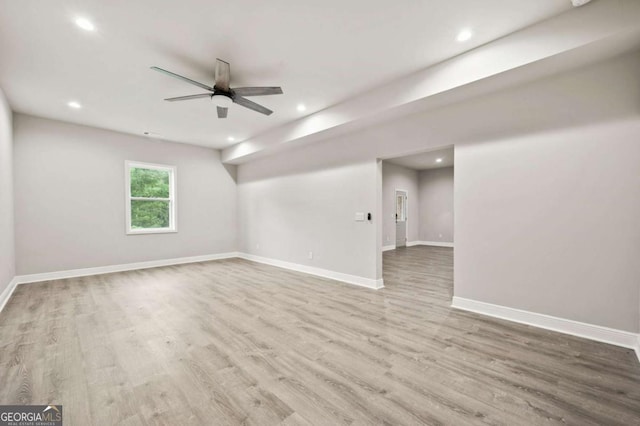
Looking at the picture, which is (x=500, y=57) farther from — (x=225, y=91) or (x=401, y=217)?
(x=401, y=217)

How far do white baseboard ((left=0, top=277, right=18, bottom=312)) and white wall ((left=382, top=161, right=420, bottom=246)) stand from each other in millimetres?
7819

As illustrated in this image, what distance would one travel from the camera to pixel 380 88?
351 cm

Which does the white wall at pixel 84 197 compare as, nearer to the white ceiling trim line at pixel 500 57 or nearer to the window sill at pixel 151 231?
the window sill at pixel 151 231

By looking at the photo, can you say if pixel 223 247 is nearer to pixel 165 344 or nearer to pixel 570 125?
pixel 165 344

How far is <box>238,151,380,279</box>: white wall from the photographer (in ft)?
14.4

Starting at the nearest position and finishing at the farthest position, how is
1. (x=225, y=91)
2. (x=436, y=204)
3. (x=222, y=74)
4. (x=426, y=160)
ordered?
1. (x=222, y=74)
2. (x=225, y=91)
3. (x=426, y=160)
4. (x=436, y=204)

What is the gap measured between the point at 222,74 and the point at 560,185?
12.7 ft

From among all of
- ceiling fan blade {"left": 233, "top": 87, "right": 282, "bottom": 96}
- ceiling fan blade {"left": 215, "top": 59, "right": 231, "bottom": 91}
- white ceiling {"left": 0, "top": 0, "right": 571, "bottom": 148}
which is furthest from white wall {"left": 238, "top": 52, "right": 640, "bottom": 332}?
ceiling fan blade {"left": 215, "top": 59, "right": 231, "bottom": 91}

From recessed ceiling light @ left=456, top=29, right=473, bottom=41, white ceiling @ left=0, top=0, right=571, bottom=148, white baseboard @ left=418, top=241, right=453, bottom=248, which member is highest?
white ceiling @ left=0, top=0, right=571, bottom=148

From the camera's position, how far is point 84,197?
5.15 m

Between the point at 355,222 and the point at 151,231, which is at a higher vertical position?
the point at 355,222

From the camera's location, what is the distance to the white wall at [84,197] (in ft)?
15.2

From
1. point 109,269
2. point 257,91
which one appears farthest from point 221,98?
point 109,269

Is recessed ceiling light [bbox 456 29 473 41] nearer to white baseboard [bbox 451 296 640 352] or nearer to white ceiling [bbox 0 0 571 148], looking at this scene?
white ceiling [bbox 0 0 571 148]
